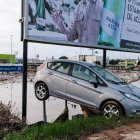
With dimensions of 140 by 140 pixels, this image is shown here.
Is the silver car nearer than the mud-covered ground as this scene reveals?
No

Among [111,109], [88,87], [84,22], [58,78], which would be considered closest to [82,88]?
[88,87]

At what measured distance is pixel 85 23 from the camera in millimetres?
14469

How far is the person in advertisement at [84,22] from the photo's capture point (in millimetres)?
13352

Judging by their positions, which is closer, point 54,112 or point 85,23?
point 54,112

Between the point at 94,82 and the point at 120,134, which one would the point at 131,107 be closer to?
the point at 94,82

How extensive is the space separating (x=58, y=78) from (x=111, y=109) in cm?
213

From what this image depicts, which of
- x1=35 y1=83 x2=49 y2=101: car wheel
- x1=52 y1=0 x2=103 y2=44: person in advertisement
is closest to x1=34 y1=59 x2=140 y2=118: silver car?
x1=35 y1=83 x2=49 y2=101: car wheel

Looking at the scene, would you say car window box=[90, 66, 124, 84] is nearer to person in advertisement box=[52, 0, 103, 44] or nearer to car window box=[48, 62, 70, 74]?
car window box=[48, 62, 70, 74]

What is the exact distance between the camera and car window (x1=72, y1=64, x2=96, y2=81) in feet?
40.0

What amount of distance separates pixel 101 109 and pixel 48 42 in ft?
9.33

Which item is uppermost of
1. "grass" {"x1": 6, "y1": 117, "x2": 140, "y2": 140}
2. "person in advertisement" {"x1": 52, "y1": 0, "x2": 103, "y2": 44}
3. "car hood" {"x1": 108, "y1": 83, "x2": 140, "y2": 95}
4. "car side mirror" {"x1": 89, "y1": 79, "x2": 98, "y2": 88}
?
"person in advertisement" {"x1": 52, "y1": 0, "x2": 103, "y2": 44}

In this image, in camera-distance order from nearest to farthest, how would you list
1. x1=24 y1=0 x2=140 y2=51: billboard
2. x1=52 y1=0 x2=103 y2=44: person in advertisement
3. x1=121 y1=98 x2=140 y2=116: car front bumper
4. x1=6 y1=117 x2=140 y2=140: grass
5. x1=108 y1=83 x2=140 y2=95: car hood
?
x1=6 y1=117 x2=140 y2=140: grass, x1=121 y1=98 x2=140 y2=116: car front bumper, x1=108 y1=83 x2=140 y2=95: car hood, x1=24 y1=0 x2=140 y2=51: billboard, x1=52 y1=0 x2=103 y2=44: person in advertisement

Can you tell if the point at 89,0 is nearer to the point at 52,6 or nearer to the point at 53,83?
the point at 52,6

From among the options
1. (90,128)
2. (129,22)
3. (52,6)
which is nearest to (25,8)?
(52,6)
